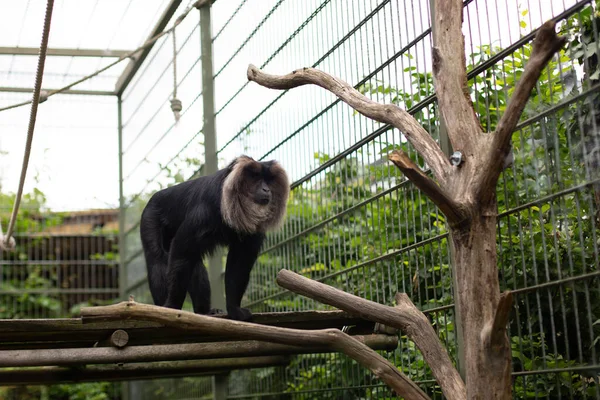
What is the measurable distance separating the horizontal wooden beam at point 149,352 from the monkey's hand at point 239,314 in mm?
136

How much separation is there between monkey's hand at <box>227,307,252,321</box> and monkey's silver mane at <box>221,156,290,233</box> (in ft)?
1.57

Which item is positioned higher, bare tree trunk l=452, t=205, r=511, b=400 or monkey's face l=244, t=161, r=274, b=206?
monkey's face l=244, t=161, r=274, b=206

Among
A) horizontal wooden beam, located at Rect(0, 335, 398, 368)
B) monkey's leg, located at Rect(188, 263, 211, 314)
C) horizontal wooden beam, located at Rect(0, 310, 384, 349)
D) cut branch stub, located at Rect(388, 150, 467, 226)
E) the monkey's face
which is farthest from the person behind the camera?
monkey's leg, located at Rect(188, 263, 211, 314)

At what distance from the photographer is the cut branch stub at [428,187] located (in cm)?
284

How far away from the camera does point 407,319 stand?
11.1 ft

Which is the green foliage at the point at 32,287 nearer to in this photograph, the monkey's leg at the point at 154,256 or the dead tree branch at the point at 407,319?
the monkey's leg at the point at 154,256

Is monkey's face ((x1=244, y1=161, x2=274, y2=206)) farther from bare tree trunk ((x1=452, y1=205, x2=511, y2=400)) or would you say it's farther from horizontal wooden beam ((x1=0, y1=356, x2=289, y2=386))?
bare tree trunk ((x1=452, y1=205, x2=511, y2=400))

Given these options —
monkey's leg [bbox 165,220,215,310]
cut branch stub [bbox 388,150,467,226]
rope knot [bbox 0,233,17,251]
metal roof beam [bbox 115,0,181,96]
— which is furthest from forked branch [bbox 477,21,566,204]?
metal roof beam [bbox 115,0,181,96]

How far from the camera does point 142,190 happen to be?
948cm

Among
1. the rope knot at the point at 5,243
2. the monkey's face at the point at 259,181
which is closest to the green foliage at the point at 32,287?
the rope knot at the point at 5,243

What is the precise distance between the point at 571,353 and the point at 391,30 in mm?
1993

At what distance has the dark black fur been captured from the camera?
4.96 metres

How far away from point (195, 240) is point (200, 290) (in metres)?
0.69

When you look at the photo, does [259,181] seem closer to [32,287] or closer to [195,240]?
[195,240]
